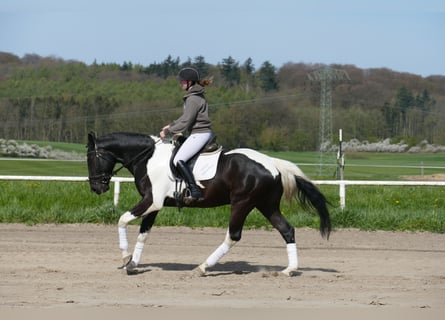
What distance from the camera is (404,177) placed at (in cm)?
4266

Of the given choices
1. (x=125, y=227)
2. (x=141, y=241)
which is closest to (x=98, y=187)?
(x=125, y=227)

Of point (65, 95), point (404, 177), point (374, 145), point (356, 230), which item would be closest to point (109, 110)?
point (65, 95)

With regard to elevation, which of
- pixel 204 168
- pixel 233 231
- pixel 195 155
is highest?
pixel 195 155

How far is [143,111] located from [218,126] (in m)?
8.69

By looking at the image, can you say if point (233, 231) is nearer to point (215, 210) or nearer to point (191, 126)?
point (191, 126)

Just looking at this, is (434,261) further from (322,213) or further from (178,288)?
(178,288)

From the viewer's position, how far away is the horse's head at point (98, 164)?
34.0 ft

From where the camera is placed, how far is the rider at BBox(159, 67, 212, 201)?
9.86m

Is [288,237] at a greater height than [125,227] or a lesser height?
lesser

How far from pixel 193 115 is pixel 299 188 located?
1625 mm

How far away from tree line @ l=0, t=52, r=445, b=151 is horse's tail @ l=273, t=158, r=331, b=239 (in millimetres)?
45890

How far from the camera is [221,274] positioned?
33.2 ft

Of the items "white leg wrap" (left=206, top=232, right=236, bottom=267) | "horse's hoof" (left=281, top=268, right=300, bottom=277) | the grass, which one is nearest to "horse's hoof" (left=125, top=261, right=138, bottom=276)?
"white leg wrap" (left=206, top=232, right=236, bottom=267)

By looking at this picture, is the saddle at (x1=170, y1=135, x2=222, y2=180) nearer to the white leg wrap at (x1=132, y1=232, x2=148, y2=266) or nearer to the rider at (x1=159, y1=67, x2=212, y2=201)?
the rider at (x1=159, y1=67, x2=212, y2=201)
